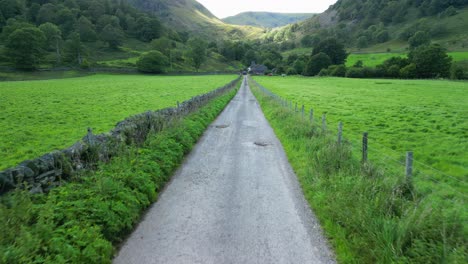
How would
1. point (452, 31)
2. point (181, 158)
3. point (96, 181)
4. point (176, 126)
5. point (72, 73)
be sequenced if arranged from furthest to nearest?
1. point (452, 31)
2. point (72, 73)
3. point (176, 126)
4. point (181, 158)
5. point (96, 181)

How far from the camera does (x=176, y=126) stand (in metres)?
13.2

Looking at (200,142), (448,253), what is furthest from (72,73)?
(448,253)

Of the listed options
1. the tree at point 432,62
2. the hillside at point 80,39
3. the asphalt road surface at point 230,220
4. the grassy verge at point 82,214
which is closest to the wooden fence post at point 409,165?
the asphalt road surface at point 230,220

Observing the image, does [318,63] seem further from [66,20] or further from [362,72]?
[66,20]

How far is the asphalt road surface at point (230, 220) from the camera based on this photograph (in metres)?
5.15

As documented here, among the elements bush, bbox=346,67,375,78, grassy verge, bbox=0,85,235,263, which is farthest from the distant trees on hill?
grassy verge, bbox=0,85,235,263

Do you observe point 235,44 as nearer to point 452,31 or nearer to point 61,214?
Answer: point 452,31

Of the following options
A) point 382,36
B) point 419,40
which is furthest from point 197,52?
point 382,36

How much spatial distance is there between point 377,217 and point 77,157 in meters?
7.37

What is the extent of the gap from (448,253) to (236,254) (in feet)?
11.5

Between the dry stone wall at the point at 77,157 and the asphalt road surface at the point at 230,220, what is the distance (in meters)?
2.20

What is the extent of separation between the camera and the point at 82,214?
5414mm

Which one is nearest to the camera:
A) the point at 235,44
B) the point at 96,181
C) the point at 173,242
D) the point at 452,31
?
the point at 173,242

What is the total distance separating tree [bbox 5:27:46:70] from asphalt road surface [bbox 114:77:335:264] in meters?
97.5
